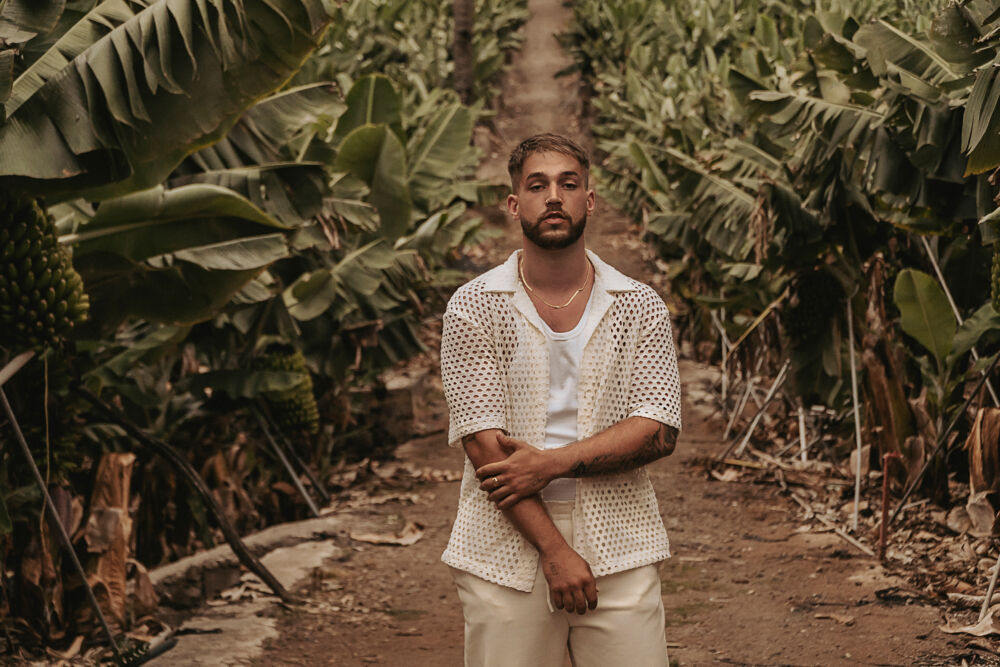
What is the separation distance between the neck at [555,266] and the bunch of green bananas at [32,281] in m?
2.79

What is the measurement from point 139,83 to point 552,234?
2.71 metres

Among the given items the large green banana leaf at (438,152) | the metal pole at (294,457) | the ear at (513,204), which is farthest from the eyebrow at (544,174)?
the large green banana leaf at (438,152)

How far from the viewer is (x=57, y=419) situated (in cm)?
584

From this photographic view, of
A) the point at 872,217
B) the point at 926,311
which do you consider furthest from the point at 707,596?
the point at 872,217

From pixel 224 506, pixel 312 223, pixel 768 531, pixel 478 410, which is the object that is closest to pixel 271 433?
pixel 224 506

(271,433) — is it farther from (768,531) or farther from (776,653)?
(776,653)

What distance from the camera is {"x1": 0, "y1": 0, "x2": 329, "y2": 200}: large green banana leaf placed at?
4742 mm

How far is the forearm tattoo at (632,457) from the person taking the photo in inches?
117

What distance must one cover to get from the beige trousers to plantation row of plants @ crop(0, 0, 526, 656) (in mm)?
2675

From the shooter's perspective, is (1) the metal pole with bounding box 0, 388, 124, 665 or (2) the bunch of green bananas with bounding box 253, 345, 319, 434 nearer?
(1) the metal pole with bounding box 0, 388, 124, 665

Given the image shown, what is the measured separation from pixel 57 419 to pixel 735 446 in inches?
231

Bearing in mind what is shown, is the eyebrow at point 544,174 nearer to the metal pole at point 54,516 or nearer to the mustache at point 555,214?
the mustache at point 555,214

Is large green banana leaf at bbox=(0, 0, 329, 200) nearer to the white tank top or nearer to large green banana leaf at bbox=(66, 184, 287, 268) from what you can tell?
large green banana leaf at bbox=(66, 184, 287, 268)

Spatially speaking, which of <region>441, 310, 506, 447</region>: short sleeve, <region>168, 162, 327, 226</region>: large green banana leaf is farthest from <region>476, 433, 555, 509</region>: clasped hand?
<region>168, 162, 327, 226</region>: large green banana leaf
